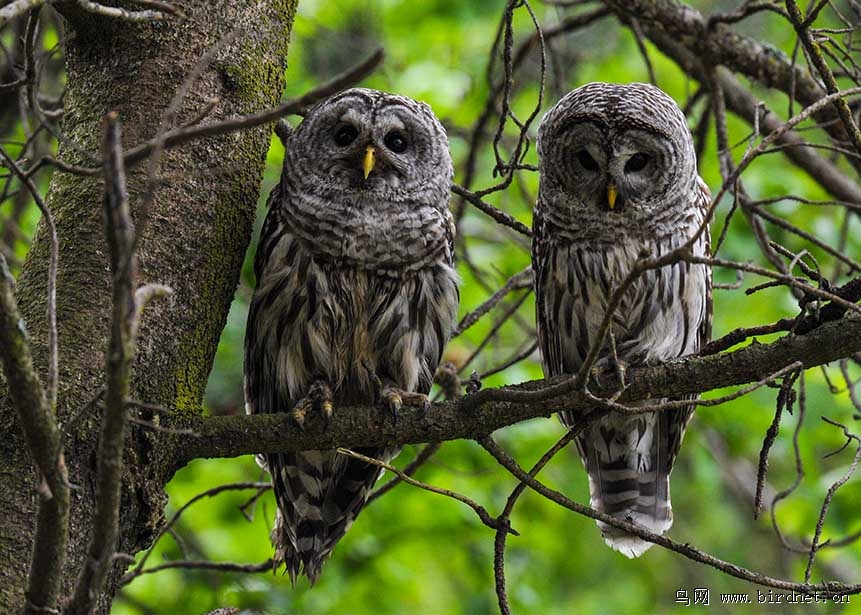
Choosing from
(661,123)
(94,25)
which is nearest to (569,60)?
(661,123)

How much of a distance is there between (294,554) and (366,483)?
30 cm

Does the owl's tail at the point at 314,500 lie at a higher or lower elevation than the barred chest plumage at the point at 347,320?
lower

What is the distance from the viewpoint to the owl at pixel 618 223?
3330 millimetres

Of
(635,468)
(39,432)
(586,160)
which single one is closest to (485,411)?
(39,432)

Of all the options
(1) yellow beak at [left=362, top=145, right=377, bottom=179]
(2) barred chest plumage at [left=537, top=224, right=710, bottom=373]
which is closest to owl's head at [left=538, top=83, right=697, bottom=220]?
(2) barred chest plumage at [left=537, top=224, right=710, bottom=373]

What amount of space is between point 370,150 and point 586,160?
0.71 m

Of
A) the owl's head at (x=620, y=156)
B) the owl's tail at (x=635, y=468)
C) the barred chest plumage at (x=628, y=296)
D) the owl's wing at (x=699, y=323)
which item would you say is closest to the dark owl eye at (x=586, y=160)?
the owl's head at (x=620, y=156)

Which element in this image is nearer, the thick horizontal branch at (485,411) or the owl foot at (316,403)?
the thick horizontal branch at (485,411)

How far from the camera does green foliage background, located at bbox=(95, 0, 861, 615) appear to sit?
454 centimetres

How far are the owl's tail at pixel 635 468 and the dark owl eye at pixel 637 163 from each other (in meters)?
0.91

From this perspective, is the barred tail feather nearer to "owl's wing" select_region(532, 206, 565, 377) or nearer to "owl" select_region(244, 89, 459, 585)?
"owl's wing" select_region(532, 206, 565, 377)

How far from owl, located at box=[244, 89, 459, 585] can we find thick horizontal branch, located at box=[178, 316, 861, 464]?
0.41 metres

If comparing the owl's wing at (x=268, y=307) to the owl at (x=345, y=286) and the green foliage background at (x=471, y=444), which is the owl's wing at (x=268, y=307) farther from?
the green foliage background at (x=471, y=444)

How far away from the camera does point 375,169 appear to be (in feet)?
10.6
